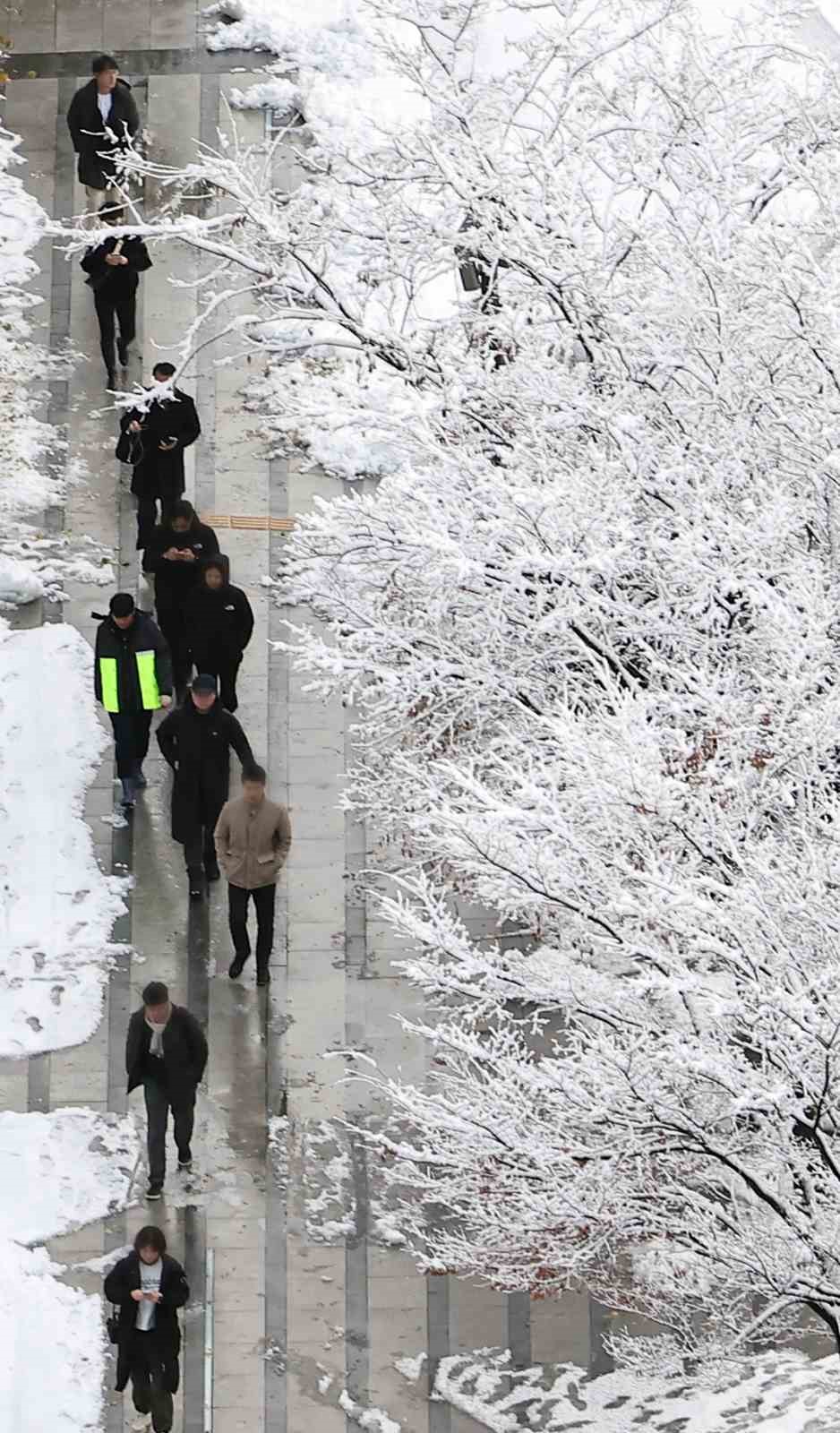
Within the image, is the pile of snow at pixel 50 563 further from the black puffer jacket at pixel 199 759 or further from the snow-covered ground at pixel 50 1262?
the snow-covered ground at pixel 50 1262

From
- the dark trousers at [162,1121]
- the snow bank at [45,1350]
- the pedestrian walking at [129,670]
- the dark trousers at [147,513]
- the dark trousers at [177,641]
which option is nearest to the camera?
the snow bank at [45,1350]

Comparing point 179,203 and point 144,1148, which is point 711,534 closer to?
point 144,1148

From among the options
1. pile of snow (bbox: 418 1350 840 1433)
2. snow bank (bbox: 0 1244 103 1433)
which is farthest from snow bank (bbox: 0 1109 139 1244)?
pile of snow (bbox: 418 1350 840 1433)

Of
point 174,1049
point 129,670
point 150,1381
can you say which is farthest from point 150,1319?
point 129,670

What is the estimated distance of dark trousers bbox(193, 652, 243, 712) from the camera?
1634cm

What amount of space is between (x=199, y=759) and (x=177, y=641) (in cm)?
180

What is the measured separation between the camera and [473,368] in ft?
46.2

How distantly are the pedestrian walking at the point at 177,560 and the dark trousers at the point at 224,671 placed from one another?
243mm

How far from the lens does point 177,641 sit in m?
16.8

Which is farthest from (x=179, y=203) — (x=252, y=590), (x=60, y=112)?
(x=252, y=590)

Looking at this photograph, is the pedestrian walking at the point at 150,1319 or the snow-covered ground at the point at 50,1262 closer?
the pedestrian walking at the point at 150,1319

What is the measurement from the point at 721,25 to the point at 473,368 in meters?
13.4

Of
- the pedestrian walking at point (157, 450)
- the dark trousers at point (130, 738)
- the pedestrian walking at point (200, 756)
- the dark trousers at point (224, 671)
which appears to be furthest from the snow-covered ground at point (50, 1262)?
the pedestrian walking at point (157, 450)

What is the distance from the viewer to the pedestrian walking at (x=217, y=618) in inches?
628
